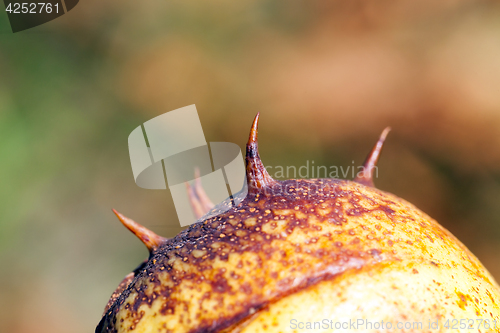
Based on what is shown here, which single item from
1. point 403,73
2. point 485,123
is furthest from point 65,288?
point 485,123

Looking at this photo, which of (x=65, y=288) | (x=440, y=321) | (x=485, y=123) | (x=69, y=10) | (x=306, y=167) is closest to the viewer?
(x=440, y=321)

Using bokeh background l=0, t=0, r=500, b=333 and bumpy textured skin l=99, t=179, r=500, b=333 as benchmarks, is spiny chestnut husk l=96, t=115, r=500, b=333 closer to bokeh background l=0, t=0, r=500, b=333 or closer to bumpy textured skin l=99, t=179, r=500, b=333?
bumpy textured skin l=99, t=179, r=500, b=333

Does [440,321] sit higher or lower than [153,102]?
lower

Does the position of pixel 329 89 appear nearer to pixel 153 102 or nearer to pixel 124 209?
pixel 153 102

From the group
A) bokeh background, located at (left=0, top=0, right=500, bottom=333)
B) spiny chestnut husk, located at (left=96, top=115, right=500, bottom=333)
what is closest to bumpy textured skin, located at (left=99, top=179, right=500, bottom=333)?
spiny chestnut husk, located at (left=96, top=115, right=500, bottom=333)

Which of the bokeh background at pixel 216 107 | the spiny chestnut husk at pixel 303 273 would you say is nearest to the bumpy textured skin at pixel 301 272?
the spiny chestnut husk at pixel 303 273

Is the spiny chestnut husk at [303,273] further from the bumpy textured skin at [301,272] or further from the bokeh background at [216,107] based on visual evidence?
the bokeh background at [216,107]

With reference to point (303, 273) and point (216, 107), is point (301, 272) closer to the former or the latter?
point (303, 273)

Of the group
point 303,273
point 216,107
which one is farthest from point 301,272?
point 216,107
